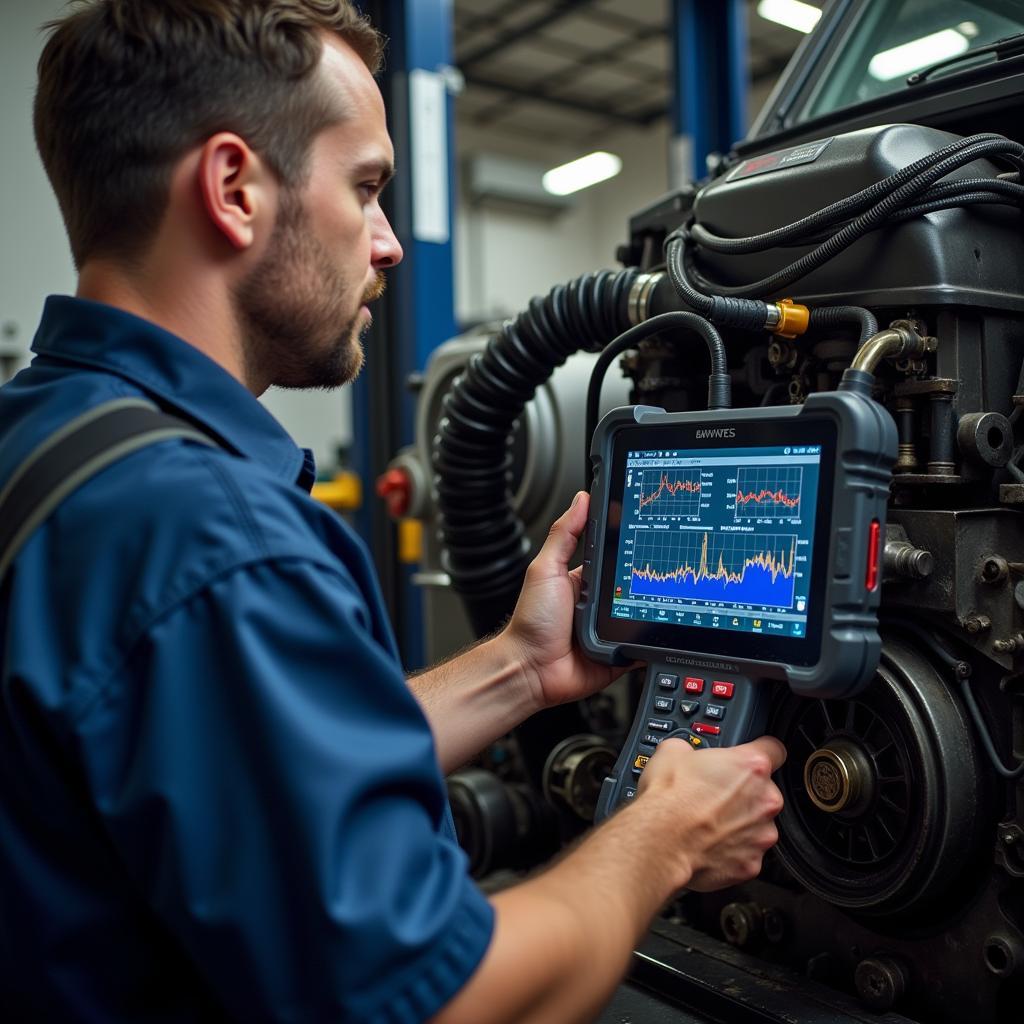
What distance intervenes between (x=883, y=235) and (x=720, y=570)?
339mm

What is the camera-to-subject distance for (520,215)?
9.37 metres

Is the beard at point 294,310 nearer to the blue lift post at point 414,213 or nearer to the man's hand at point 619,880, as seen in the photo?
the man's hand at point 619,880

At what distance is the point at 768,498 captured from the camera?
888mm

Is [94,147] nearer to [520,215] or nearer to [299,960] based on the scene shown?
[299,960]

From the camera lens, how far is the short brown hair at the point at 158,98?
2.57 ft

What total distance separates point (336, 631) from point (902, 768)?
1.83ft

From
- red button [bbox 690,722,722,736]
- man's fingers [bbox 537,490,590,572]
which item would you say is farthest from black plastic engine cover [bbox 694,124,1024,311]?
red button [bbox 690,722,722,736]

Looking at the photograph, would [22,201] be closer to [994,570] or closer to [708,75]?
[708,75]

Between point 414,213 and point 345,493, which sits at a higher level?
point 414,213

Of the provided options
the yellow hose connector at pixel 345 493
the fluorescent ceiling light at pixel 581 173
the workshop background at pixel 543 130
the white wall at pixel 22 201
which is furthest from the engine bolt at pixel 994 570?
the fluorescent ceiling light at pixel 581 173

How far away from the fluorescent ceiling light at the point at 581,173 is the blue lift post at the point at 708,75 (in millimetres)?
5637

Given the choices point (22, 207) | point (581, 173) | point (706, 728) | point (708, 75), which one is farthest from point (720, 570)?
point (581, 173)

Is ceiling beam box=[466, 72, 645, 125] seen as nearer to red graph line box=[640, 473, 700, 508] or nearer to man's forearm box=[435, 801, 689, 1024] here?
red graph line box=[640, 473, 700, 508]

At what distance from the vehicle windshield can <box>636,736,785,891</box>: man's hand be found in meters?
0.99
